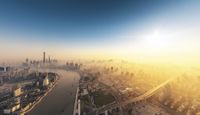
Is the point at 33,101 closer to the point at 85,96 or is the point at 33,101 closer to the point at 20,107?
the point at 20,107

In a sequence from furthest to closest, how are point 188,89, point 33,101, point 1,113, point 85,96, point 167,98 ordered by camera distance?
point 188,89
point 85,96
point 167,98
point 33,101
point 1,113

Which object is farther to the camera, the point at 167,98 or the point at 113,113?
the point at 167,98

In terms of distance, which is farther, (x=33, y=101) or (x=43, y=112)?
(x=33, y=101)

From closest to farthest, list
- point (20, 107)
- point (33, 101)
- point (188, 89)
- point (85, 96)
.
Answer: point (20, 107), point (33, 101), point (85, 96), point (188, 89)

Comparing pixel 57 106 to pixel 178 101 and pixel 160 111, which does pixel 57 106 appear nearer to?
pixel 160 111

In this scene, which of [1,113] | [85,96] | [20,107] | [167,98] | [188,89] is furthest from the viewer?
[188,89]

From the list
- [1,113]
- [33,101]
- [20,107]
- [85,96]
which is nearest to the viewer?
[1,113]

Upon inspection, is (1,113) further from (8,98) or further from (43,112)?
(8,98)

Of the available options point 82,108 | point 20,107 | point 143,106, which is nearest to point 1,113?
point 20,107

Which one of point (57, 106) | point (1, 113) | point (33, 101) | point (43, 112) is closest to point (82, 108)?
point (57, 106)
